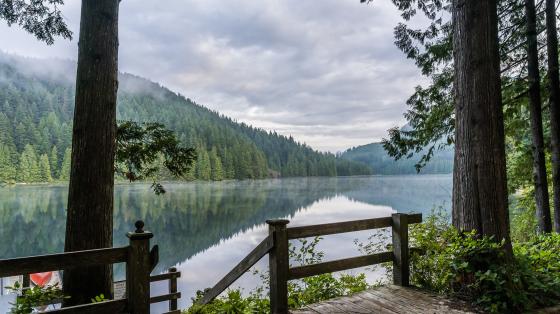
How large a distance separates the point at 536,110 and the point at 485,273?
5664mm

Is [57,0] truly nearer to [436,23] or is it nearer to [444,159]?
[436,23]

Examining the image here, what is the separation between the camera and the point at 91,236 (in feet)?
14.3

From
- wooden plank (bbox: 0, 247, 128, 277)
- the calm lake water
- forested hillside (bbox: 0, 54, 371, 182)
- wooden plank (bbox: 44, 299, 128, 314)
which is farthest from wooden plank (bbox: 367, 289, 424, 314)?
forested hillside (bbox: 0, 54, 371, 182)

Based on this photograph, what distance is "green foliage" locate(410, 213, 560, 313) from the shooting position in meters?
3.74

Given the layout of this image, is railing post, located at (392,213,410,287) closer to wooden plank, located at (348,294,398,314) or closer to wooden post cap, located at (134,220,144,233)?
wooden plank, located at (348,294,398,314)

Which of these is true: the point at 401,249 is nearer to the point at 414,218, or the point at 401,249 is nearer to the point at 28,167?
the point at 414,218

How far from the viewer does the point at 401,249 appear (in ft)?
14.6

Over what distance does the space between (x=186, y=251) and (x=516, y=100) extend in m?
32.9

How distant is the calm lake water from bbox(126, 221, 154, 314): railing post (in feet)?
49.6

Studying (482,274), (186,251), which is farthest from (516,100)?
(186,251)

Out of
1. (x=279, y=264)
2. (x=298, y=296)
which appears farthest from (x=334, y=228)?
(x=298, y=296)

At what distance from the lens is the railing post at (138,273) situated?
3068mm

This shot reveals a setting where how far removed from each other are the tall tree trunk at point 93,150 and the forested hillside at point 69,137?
172 feet

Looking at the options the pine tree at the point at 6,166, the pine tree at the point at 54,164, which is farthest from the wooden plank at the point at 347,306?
the pine tree at the point at 54,164
